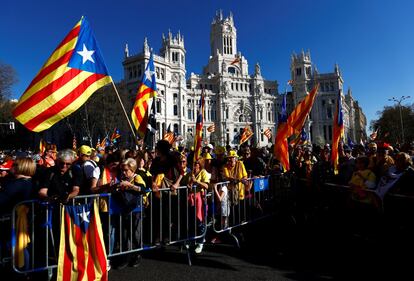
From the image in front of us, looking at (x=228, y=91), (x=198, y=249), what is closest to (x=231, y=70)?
(x=228, y=91)

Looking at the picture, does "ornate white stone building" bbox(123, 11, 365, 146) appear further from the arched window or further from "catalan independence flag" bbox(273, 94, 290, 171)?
"catalan independence flag" bbox(273, 94, 290, 171)

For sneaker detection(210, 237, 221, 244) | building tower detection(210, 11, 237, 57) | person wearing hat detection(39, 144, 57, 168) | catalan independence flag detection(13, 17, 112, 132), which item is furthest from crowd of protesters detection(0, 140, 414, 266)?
building tower detection(210, 11, 237, 57)

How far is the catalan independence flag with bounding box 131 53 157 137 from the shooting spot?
7333mm

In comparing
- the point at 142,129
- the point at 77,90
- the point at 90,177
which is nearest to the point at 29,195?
the point at 90,177

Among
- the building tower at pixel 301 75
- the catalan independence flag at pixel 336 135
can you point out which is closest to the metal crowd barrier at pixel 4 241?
the catalan independence flag at pixel 336 135

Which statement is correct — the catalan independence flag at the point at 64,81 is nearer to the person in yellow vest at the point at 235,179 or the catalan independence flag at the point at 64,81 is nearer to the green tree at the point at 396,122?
the person in yellow vest at the point at 235,179

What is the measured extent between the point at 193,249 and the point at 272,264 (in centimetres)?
158

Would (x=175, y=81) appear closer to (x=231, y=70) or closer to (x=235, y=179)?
(x=231, y=70)

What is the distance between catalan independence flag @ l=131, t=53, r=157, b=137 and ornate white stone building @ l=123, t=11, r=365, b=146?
56446 millimetres

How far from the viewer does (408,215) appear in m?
5.26

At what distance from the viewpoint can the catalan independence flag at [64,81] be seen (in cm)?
469

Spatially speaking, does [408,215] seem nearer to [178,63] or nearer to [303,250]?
[303,250]

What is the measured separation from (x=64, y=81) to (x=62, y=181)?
181cm

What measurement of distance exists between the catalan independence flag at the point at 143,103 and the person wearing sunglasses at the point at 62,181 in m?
2.86
